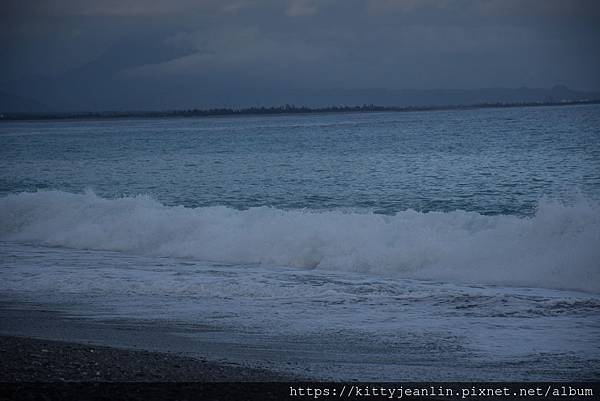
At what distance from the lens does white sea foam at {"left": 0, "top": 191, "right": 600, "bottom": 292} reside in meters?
17.0

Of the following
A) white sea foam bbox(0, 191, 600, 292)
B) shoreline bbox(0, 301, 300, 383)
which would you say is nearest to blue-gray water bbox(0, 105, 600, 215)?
white sea foam bbox(0, 191, 600, 292)

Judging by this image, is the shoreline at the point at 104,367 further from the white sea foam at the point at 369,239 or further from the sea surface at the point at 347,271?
the white sea foam at the point at 369,239

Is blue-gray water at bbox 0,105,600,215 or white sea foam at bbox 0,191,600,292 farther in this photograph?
blue-gray water at bbox 0,105,600,215

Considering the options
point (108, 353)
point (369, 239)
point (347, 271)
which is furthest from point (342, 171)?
point (108, 353)

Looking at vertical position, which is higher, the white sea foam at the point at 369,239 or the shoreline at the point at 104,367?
the shoreline at the point at 104,367

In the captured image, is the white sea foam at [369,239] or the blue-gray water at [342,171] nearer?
the white sea foam at [369,239]

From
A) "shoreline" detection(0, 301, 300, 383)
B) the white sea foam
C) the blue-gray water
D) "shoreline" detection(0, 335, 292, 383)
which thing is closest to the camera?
"shoreline" detection(0, 335, 292, 383)

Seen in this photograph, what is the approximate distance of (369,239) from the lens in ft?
68.4

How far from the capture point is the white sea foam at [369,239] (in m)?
17.0

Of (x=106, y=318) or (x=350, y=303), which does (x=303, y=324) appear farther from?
(x=106, y=318)

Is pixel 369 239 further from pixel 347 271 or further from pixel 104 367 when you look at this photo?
pixel 104 367

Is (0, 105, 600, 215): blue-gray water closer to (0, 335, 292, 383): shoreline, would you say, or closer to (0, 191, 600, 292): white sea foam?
(0, 191, 600, 292): white sea foam

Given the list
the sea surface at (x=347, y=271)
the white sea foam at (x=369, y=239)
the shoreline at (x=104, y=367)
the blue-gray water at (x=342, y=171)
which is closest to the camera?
the shoreline at (x=104, y=367)

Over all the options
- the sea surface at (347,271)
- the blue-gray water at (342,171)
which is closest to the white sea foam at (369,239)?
the sea surface at (347,271)
